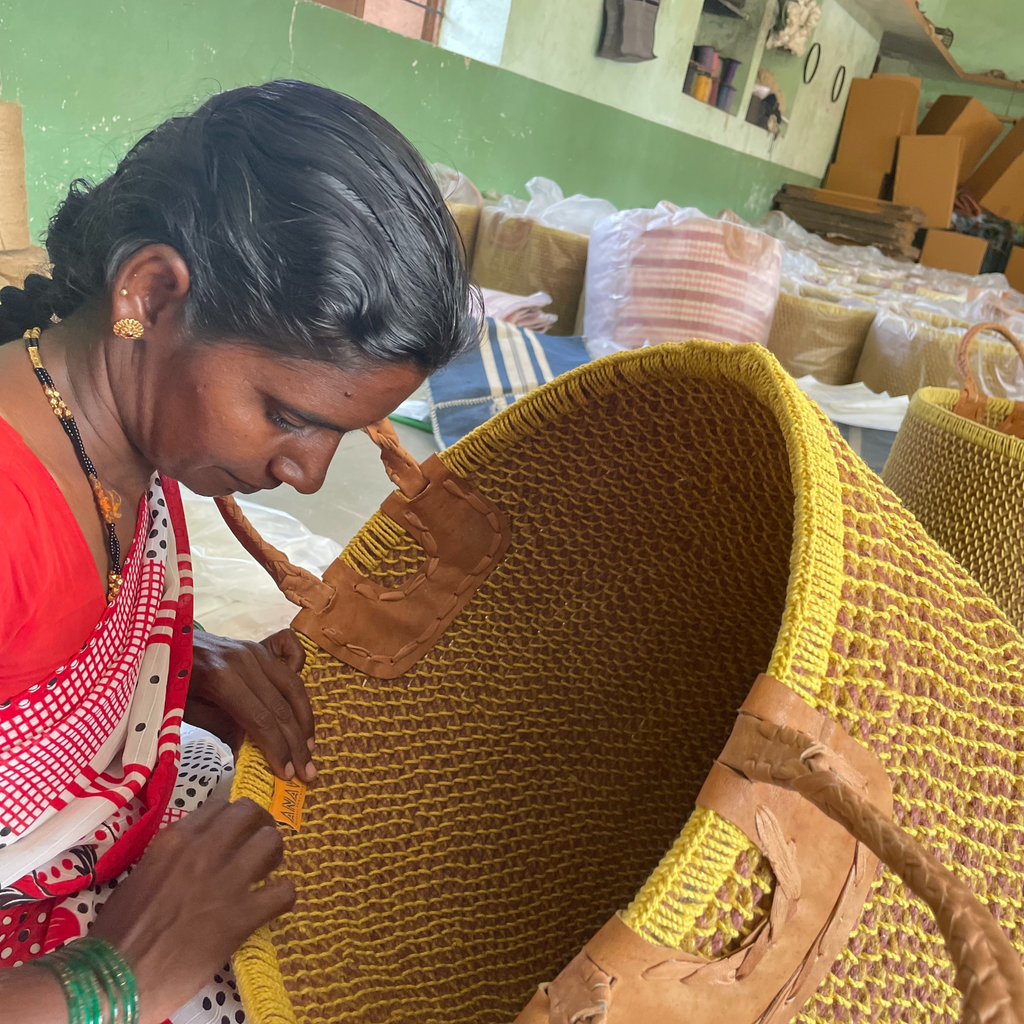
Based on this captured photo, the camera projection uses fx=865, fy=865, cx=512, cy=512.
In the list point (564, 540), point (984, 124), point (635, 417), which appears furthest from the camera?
point (984, 124)

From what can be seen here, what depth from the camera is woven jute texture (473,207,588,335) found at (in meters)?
2.64

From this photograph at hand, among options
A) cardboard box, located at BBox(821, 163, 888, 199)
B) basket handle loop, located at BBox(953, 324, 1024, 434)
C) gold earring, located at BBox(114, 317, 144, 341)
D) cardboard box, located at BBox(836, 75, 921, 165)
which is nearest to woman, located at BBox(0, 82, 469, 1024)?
gold earring, located at BBox(114, 317, 144, 341)

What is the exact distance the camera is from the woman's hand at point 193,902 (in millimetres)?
483

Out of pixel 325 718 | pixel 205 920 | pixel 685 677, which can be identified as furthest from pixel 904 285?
pixel 205 920

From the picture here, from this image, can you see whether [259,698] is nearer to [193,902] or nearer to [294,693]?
[294,693]

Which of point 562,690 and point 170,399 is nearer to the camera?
point 170,399

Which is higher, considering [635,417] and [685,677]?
[635,417]

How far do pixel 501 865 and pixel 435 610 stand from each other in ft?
0.90

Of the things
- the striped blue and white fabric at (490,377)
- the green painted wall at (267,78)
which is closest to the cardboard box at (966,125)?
the green painted wall at (267,78)

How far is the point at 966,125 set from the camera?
6609mm

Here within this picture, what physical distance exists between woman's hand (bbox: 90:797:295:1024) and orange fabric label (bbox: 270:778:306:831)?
0.28ft

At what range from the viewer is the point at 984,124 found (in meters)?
6.69

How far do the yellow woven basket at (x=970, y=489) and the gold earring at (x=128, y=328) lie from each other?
695 mm

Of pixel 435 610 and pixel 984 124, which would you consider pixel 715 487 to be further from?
pixel 984 124
